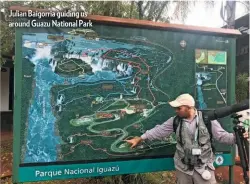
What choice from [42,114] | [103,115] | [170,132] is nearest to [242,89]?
[170,132]

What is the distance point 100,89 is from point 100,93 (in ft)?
0.15

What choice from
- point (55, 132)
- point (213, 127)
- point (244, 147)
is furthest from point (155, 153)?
point (55, 132)

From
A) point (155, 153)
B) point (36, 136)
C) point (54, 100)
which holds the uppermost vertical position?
point (54, 100)

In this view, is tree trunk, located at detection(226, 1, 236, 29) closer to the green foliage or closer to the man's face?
the green foliage

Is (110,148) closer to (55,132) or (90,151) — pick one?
(90,151)

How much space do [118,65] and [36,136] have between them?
1.17m

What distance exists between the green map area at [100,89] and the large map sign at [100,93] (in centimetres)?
1

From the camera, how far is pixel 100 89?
3.17 m

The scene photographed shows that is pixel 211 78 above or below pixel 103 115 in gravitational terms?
above

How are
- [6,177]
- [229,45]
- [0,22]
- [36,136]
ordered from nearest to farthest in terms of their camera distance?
[36,136]
[229,45]
[6,177]
[0,22]

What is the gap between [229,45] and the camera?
3785mm

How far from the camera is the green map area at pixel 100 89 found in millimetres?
2945

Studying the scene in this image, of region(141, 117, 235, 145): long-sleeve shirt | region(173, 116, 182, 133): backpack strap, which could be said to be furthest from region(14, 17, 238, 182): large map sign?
region(173, 116, 182, 133): backpack strap

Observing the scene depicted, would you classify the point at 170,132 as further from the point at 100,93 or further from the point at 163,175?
the point at 163,175
